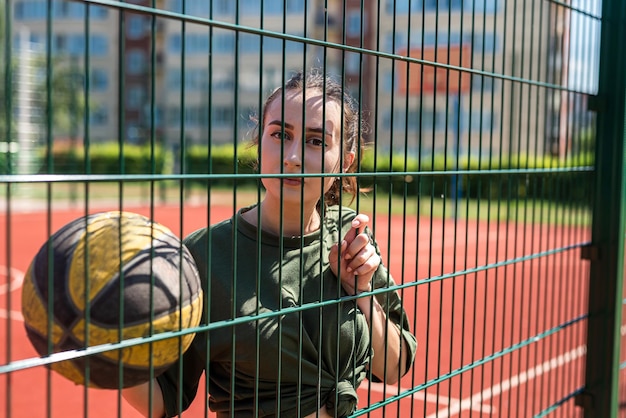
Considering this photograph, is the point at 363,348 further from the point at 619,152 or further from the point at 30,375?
the point at 30,375

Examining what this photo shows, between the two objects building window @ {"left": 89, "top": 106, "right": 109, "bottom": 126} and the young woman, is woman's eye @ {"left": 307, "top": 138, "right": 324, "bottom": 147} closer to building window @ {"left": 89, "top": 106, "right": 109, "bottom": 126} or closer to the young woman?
the young woman

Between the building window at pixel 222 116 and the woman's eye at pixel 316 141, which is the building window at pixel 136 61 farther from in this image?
the woman's eye at pixel 316 141

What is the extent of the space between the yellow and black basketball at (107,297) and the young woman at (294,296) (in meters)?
0.42

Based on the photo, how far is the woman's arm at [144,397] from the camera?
6.01 feet

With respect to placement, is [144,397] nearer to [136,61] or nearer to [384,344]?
[384,344]

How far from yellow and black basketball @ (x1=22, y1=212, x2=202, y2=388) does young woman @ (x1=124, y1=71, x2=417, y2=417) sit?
0.42 meters

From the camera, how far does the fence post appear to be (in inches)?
136

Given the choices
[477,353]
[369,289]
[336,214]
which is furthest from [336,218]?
[477,353]

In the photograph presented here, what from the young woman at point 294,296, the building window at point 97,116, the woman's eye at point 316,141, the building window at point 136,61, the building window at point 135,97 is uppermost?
the building window at point 136,61

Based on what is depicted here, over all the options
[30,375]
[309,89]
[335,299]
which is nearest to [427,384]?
[335,299]

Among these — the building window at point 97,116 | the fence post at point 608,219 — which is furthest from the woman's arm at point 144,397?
the building window at point 97,116

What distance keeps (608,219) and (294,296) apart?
76.0 inches

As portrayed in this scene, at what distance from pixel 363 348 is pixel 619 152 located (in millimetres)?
1825

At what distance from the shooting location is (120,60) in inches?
55.4
